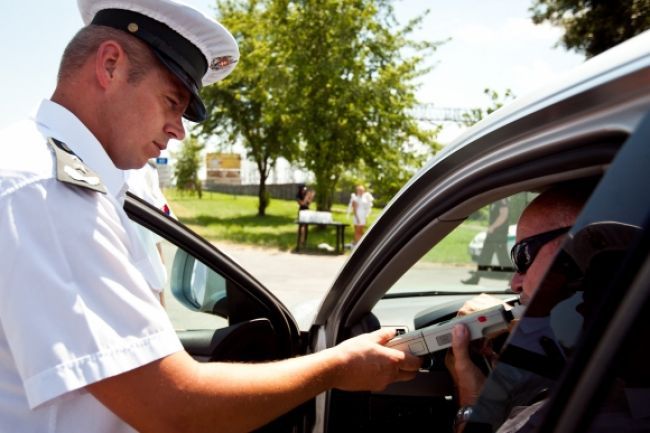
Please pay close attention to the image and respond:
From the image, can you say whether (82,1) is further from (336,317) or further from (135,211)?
(336,317)

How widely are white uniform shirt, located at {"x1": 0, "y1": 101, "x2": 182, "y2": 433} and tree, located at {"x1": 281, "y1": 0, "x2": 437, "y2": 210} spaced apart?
1700cm

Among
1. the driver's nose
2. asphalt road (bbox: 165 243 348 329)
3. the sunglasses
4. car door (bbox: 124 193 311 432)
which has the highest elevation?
the sunglasses

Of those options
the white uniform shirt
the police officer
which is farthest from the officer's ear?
the white uniform shirt

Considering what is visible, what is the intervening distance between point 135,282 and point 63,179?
23 centimetres

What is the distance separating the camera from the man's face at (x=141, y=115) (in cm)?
140

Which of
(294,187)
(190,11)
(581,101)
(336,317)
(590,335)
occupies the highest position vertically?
(190,11)

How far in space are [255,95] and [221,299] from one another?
1892 centimetres

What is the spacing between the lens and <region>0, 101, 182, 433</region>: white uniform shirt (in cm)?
109

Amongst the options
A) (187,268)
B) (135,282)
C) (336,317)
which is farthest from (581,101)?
(187,268)

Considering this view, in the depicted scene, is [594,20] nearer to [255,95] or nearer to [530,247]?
[255,95]

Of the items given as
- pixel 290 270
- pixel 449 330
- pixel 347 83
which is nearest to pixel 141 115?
pixel 449 330

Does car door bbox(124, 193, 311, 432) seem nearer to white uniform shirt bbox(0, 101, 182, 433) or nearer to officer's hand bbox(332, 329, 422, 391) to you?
officer's hand bbox(332, 329, 422, 391)

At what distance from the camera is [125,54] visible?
4.54 feet

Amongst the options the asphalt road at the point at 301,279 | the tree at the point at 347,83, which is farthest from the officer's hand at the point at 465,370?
the tree at the point at 347,83
